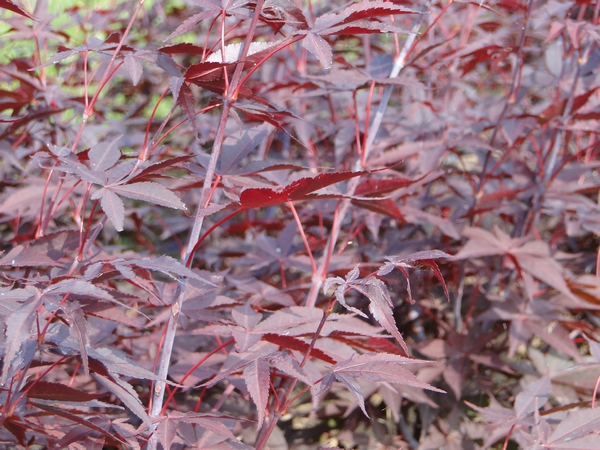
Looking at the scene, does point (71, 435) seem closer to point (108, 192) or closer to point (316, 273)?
point (108, 192)

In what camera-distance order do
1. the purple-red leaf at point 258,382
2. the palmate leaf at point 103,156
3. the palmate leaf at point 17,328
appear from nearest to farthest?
the palmate leaf at point 17,328, the purple-red leaf at point 258,382, the palmate leaf at point 103,156

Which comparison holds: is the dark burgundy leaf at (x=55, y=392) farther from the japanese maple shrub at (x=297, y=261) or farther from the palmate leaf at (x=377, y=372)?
the palmate leaf at (x=377, y=372)

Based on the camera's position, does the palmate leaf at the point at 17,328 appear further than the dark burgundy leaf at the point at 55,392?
No

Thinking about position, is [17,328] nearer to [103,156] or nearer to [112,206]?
[112,206]

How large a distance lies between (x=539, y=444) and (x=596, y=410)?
13 cm

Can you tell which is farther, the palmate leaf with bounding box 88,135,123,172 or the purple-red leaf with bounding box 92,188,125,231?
the palmate leaf with bounding box 88,135,123,172

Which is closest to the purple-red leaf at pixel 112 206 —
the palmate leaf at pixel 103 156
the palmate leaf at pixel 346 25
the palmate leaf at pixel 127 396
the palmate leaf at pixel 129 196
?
the palmate leaf at pixel 129 196

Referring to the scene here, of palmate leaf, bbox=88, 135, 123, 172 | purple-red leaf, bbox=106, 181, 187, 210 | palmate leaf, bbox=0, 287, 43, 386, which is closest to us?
palmate leaf, bbox=0, 287, 43, 386

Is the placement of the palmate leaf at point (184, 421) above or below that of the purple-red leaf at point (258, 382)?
below

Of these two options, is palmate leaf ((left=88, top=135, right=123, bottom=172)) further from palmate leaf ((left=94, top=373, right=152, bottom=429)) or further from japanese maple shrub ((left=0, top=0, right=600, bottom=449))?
palmate leaf ((left=94, top=373, right=152, bottom=429))

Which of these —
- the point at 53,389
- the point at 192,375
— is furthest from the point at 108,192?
the point at 192,375

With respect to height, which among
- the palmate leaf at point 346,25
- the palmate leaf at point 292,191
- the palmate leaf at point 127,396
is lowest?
the palmate leaf at point 127,396

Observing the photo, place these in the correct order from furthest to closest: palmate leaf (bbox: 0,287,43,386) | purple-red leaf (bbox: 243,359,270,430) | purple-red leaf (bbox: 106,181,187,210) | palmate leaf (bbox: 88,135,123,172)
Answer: palmate leaf (bbox: 88,135,123,172) < purple-red leaf (bbox: 106,181,187,210) < purple-red leaf (bbox: 243,359,270,430) < palmate leaf (bbox: 0,287,43,386)

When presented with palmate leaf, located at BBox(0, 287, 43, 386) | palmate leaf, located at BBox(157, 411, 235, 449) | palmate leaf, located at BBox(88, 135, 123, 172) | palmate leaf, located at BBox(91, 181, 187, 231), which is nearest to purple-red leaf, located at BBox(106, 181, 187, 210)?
palmate leaf, located at BBox(91, 181, 187, 231)
